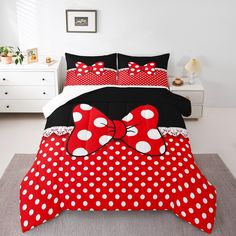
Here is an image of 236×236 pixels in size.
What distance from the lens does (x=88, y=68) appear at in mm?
4219

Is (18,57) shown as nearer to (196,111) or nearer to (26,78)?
(26,78)

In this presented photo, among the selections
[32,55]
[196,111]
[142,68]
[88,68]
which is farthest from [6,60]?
[196,111]

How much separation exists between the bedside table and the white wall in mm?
369

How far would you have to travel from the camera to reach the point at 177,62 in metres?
4.56

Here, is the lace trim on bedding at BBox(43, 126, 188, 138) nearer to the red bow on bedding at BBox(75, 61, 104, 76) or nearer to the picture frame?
the red bow on bedding at BBox(75, 61, 104, 76)

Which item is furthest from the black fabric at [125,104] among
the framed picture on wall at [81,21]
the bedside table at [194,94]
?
the framed picture on wall at [81,21]

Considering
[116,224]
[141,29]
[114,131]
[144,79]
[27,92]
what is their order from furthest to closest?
[141,29]
[27,92]
[144,79]
[114,131]
[116,224]

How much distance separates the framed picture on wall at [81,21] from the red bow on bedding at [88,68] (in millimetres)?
448

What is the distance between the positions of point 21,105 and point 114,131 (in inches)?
70.8

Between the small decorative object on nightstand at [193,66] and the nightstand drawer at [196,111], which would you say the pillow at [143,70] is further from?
the nightstand drawer at [196,111]

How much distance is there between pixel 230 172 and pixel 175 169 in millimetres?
964

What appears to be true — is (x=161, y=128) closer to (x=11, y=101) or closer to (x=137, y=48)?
(x=137, y=48)

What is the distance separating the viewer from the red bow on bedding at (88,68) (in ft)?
13.8

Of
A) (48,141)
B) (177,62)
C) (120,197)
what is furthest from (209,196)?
(177,62)
